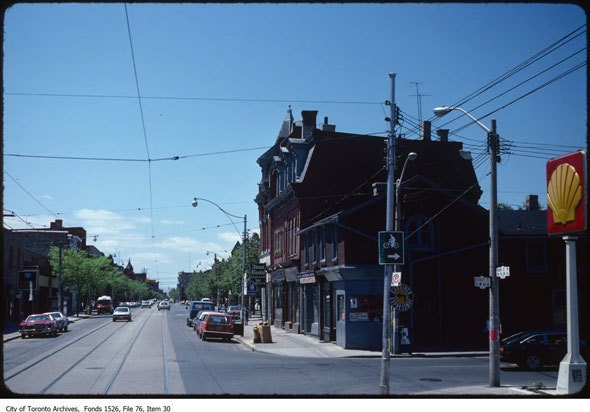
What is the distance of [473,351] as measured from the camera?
34.1 m

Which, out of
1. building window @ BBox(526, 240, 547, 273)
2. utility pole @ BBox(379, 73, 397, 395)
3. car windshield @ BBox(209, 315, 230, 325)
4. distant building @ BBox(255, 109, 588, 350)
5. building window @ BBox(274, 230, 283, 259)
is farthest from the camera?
building window @ BBox(274, 230, 283, 259)

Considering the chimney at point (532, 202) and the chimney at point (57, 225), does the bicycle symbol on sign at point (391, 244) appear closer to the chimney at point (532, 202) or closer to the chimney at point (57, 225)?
the chimney at point (532, 202)

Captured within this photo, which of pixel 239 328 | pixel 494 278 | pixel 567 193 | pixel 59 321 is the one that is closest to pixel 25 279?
pixel 59 321

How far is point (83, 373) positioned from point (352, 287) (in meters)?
16.7

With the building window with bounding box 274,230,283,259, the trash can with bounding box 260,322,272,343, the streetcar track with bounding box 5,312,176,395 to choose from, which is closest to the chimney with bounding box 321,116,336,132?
the building window with bounding box 274,230,283,259

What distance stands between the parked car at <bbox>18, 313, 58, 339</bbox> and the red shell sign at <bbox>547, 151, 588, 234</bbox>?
124ft

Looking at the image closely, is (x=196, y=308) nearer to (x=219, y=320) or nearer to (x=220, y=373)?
(x=219, y=320)

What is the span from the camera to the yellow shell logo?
11.8 metres

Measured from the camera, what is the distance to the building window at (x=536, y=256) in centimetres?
3628

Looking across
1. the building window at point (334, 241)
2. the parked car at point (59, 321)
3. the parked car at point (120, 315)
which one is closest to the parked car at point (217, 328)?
the building window at point (334, 241)

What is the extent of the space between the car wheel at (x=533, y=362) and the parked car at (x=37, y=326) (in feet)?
102

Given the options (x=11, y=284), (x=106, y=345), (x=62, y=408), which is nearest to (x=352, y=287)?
(x=106, y=345)

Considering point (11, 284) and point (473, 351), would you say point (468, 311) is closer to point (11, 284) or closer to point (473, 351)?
point (473, 351)

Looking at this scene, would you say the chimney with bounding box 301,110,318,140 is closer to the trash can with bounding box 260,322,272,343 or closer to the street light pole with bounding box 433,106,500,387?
the trash can with bounding box 260,322,272,343
